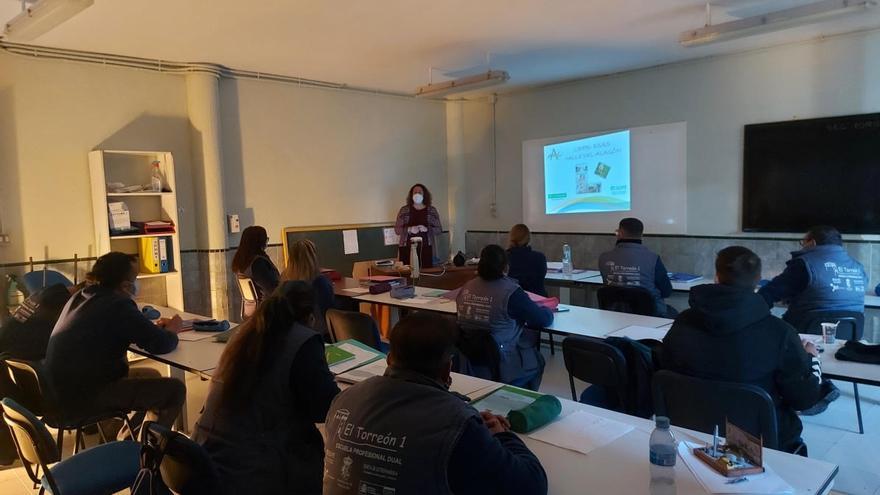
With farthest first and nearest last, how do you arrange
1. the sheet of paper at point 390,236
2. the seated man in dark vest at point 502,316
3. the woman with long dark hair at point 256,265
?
the sheet of paper at point 390,236 → the woman with long dark hair at point 256,265 → the seated man in dark vest at point 502,316

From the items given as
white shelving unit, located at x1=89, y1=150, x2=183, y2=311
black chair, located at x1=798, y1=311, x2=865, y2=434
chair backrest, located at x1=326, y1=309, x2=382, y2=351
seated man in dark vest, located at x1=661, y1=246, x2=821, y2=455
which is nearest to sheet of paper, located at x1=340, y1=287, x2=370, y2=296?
chair backrest, located at x1=326, y1=309, x2=382, y2=351

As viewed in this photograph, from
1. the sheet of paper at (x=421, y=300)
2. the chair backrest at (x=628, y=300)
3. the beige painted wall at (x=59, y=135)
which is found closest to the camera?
the chair backrest at (x=628, y=300)

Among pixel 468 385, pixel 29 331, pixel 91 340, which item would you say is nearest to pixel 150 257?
pixel 29 331

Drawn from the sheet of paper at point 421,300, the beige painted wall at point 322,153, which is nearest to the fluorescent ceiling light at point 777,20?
the sheet of paper at point 421,300

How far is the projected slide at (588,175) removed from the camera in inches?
262

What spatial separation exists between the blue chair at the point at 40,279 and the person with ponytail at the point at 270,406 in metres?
3.69

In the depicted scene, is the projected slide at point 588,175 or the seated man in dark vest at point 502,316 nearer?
the seated man in dark vest at point 502,316

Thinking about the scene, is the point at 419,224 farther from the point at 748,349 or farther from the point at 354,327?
the point at 748,349

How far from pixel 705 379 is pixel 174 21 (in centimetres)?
414

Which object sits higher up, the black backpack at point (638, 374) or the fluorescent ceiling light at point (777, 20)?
the fluorescent ceiling light at point (777, 20)

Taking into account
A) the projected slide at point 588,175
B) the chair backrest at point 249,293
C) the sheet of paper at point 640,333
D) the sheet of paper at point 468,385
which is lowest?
the sheet of paper at point 640,333

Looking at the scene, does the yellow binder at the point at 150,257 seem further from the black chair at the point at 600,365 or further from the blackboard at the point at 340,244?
the black chair at the point at 600,365

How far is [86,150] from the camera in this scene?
5289mm

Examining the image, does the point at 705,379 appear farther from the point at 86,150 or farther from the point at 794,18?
the point at 86,150
